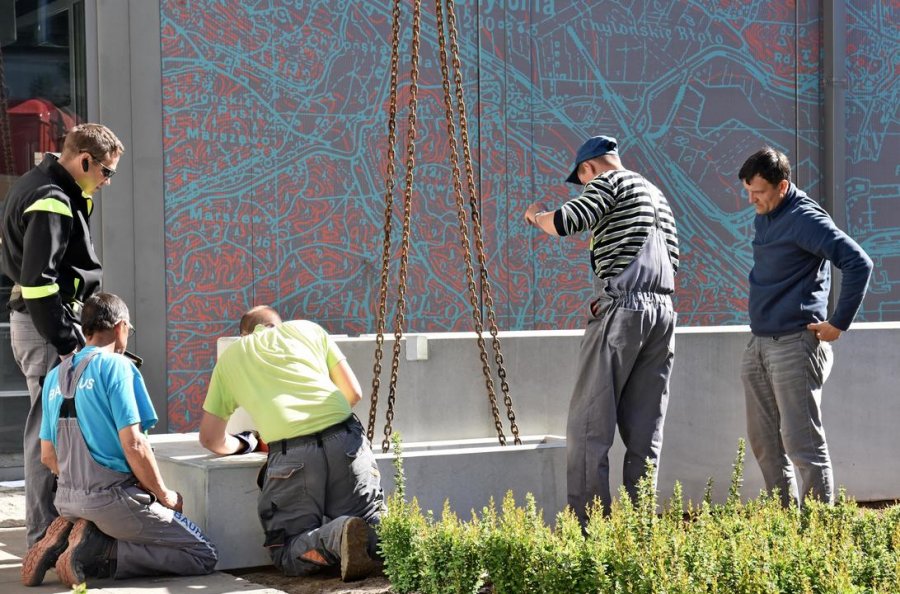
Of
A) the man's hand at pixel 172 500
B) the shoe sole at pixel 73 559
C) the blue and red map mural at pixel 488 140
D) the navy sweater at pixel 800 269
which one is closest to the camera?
the shoe sole at pixel 73 559

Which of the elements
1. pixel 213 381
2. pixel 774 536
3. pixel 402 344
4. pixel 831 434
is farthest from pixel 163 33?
pixel 774 536

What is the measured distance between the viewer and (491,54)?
9.57 meters

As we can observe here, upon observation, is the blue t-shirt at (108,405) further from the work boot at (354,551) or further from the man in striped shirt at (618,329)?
the man in striped shirt at (618,329)

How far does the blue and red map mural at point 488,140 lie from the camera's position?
8.79m

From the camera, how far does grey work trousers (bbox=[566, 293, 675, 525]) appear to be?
5.63 m

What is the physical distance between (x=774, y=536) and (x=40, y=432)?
10.2ft

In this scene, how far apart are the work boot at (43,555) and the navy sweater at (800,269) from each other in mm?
3336

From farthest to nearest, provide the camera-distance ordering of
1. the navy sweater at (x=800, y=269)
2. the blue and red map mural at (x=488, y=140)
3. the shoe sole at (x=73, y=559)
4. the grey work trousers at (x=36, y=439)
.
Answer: the blue and red map mural at (x=488, y=140) → the navy sweater at (x=800, y=269) → the grey work trousers at (x=36, y=439) → the shoe sole at (x=73, y=559)

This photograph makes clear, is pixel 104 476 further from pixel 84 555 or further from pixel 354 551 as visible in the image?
pixel 354 551

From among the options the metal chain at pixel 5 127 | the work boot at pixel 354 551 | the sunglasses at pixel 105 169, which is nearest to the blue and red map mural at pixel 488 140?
the metal chain at pixel 5 127

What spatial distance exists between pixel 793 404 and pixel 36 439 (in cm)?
346

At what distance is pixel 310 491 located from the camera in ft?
17.4

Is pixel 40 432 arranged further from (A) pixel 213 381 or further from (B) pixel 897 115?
(B) pixel 897 115

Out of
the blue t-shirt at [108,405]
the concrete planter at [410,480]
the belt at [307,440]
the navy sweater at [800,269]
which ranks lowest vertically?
the concrete planter at [410,480]
